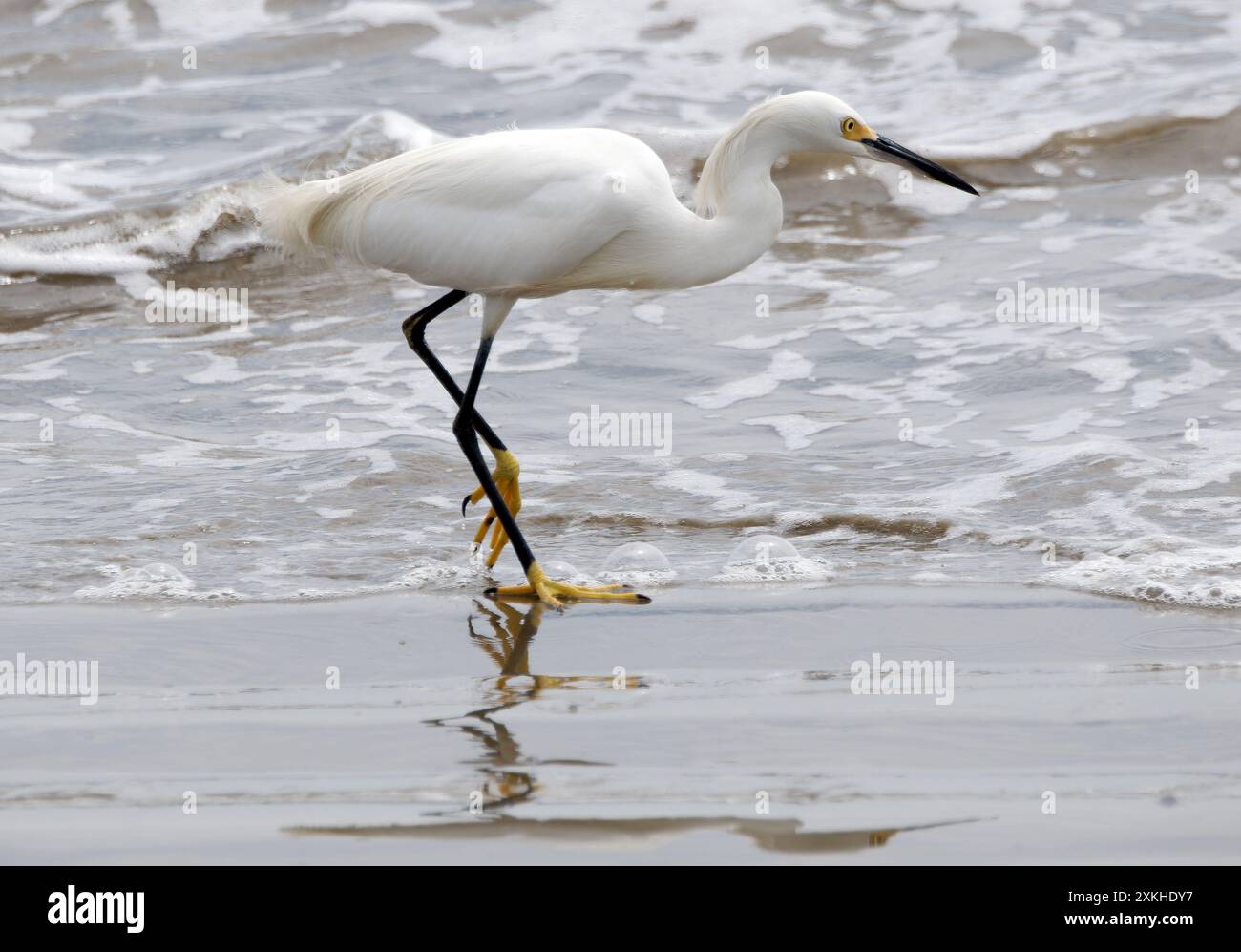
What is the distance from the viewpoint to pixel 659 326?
A: 26.0 feet

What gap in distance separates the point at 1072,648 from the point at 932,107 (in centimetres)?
821

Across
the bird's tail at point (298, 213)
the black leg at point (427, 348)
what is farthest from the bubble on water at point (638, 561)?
the bird's tail at point (298, 213)

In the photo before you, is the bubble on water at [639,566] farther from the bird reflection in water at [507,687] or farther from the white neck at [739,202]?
the white neck at [739,202]

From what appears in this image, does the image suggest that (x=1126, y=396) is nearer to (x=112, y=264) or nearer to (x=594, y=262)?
(x=594, y=262)

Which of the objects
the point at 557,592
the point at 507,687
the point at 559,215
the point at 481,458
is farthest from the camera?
the point at 481,458

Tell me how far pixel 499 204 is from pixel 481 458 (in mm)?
817

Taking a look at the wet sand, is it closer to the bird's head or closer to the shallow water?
Answer: the shallow water

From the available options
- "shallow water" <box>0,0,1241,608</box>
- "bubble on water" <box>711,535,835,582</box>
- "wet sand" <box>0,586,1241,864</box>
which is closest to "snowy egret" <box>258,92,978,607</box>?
"bubble on water" <box>711,535,835,582</box>

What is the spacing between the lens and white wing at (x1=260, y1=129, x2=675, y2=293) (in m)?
4.92

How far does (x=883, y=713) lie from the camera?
3.69m

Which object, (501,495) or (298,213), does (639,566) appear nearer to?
(501,495)

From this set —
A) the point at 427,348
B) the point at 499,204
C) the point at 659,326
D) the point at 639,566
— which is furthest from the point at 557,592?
the point at 659,326

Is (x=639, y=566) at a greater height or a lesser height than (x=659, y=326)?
lesser

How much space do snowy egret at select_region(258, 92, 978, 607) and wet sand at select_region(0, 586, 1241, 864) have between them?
→ 0.66m
